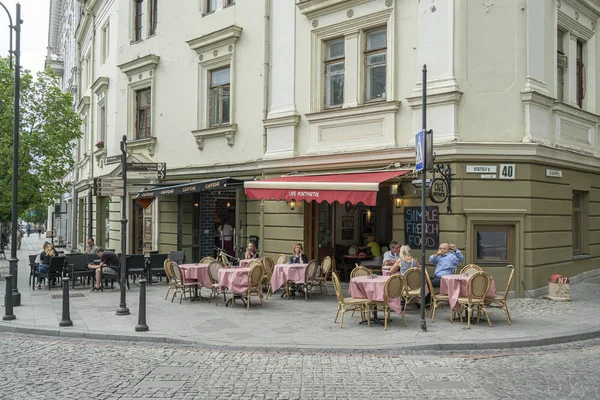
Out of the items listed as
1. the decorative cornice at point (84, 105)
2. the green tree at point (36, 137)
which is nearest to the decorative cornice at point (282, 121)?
the green tree at point (36, 137)

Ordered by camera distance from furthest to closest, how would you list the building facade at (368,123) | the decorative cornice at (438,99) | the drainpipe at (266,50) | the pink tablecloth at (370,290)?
1. the drainpipe at (266,50)
2. the building facade at (368,123)
3. the decorative cornice at (438,99)
4. the pink tablecloth at (370,290)

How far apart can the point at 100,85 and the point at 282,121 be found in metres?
11.6

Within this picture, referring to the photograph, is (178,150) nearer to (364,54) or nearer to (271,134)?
(271,134)

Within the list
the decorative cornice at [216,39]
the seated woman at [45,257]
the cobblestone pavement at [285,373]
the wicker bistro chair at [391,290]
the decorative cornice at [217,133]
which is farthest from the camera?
the decorative cornice at [217,133]

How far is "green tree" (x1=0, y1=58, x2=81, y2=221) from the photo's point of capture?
1838cm

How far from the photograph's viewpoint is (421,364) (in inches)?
295

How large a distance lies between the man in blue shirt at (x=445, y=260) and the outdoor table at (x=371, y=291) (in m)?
1.67

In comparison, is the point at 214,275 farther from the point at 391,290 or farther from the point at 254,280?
the point at 391,290

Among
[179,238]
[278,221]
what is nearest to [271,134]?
[278,221]

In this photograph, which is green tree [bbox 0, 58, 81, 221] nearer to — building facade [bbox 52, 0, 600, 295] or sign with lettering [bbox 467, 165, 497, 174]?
building facade [bbox 52, 0, 600, 295]

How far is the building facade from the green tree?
2226 mm

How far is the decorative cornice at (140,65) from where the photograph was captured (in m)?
19.9

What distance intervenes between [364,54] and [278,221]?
5.06 metres

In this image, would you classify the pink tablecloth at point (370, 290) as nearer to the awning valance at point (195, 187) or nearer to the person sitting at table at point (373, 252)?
the person sitting at table at point (373, 252)
